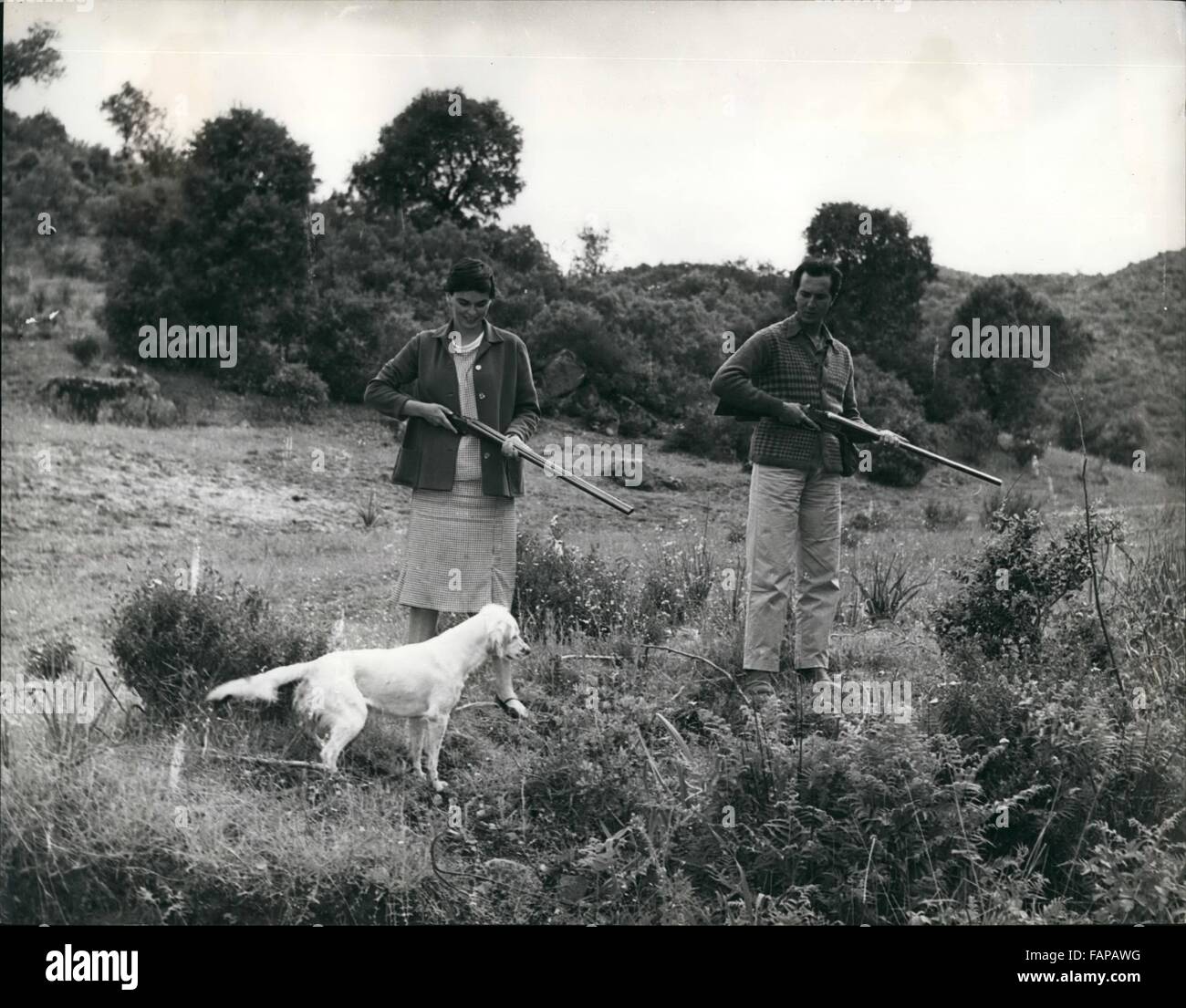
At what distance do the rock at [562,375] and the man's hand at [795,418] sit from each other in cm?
129

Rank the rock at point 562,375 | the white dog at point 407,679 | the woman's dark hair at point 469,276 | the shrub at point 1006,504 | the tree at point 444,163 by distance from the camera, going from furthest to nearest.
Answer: the shrub at point 1006,504
the rock at point 562,375
the tree at point 444,163
the woman's dark hair at point 469,276
the white dog at point 407,679

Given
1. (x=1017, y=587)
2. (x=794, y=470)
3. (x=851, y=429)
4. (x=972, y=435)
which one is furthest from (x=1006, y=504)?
(x=794, y=470)

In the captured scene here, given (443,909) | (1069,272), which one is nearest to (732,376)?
(1069,272)

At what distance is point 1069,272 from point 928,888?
348cm

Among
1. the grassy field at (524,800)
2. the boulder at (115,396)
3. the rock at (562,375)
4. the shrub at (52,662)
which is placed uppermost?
the rock at (562,375)

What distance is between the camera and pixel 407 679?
471 centimetres

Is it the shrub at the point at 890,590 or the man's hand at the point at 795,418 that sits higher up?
the man's hand at the point at 795,418

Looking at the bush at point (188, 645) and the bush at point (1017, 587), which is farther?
the bush at point (1017, 587)

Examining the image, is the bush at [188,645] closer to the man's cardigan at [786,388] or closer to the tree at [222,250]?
the tree at [222,250]

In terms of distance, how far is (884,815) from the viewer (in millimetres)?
4504

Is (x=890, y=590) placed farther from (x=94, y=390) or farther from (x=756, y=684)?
(x=94, y=390)

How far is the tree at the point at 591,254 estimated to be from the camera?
6.09 m

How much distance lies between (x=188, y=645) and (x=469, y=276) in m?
2.26

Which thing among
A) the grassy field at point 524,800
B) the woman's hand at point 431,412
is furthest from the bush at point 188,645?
the woman's hand at point 431,412
